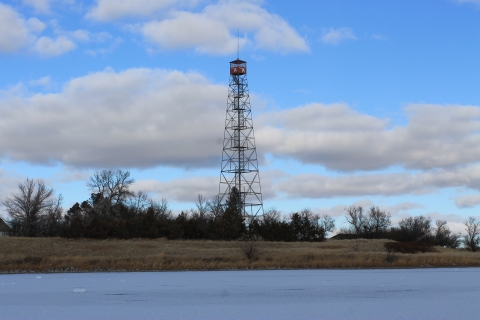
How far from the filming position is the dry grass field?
2183 inches

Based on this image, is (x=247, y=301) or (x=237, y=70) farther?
(x=237, y=70)

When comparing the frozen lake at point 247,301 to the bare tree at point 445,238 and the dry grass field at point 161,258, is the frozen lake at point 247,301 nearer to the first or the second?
the dry grass field at point 161,258

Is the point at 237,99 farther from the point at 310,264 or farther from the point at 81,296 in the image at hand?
the point at 81,296

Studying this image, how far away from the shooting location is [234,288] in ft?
109

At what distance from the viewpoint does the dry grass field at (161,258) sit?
182ft

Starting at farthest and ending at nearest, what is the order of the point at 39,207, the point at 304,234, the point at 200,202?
the point at 200,202
the point at 39,207
the point at 304,234

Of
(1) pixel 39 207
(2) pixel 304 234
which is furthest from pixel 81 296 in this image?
(1) pixel 39 207

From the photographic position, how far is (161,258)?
192 ft

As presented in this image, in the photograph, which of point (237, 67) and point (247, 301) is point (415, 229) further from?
point (247, 301)

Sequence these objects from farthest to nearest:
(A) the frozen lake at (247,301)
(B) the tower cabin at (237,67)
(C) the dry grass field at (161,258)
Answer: (B) the tower cabin at (237,67), (C) the dry grass field at (161,258), (A) the frozen lake at (247,301)

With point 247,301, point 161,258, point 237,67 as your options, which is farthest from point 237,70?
point 247,301

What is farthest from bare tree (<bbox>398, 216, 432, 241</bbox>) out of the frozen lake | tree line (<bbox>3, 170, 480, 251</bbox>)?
the frozen lake

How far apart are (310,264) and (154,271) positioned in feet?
46.1

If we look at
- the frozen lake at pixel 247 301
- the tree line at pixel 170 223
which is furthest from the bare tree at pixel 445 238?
the frozen lake at pixel 247 301
